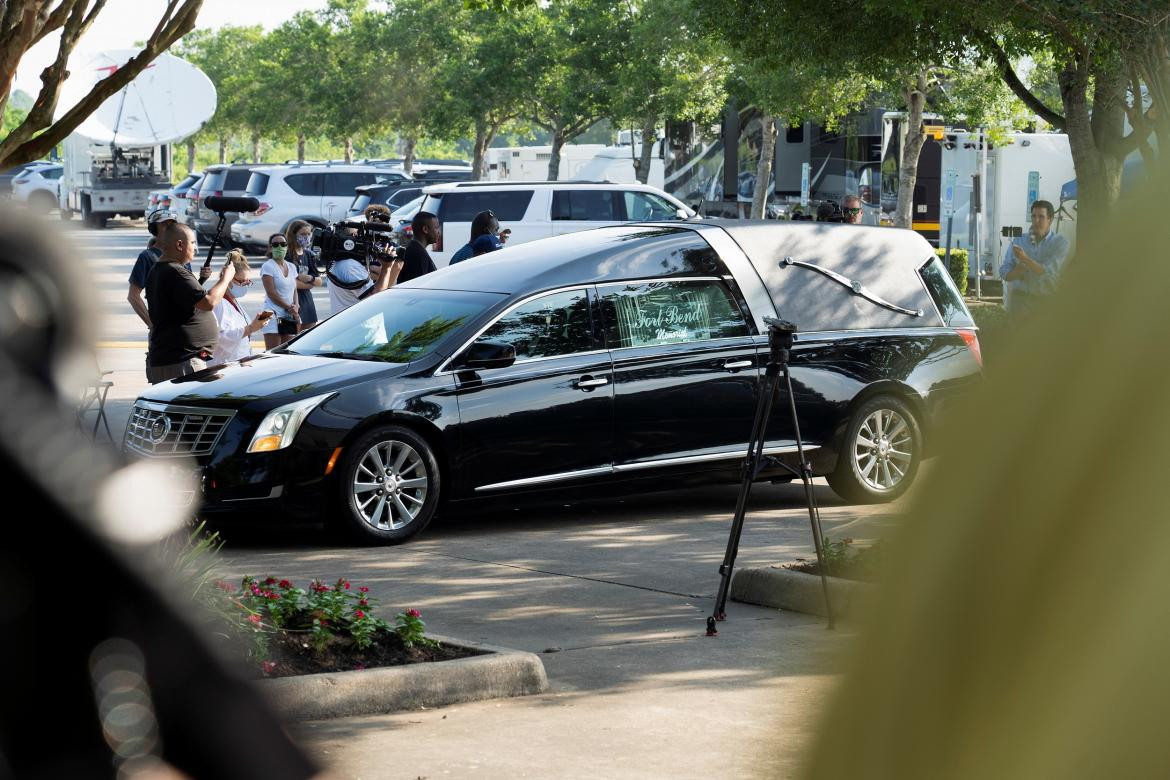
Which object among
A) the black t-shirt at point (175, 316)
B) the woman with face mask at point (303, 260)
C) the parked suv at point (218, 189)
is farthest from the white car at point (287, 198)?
the black t-shirt at point (175, 316)

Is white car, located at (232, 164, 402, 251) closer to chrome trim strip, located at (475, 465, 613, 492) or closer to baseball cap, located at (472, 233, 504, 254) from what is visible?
baseball cap, located at (472, 233, 504, 254)

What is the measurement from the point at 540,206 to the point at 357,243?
40.5 feet

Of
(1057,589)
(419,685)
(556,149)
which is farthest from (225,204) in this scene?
(556,149)

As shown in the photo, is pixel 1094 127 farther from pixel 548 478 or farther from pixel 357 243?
pixel 548 478

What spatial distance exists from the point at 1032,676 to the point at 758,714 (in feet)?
16.7

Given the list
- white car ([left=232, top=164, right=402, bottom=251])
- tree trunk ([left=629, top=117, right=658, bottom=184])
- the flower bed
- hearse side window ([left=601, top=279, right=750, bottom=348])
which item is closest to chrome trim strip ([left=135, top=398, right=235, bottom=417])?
hearse side window ([left=601, top=279, right=750, bottom=348])

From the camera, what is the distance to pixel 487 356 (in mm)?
9430

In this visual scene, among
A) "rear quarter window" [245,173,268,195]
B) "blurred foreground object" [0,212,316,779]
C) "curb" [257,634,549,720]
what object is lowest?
"curb" [257,634,549,720]

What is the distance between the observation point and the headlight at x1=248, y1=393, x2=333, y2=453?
895cm

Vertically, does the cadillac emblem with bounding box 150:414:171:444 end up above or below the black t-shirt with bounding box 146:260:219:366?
below

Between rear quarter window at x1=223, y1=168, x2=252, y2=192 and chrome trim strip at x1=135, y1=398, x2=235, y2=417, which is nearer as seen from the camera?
chrome trim strip at x1=135, y1=398, x2=235, y2=417

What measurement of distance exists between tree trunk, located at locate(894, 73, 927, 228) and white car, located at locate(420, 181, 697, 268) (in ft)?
19.3

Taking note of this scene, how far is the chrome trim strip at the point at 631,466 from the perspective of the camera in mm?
9477

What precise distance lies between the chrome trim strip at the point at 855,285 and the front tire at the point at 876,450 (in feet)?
2.17
